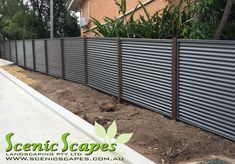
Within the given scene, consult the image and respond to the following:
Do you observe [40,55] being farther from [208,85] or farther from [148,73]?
[208,85]

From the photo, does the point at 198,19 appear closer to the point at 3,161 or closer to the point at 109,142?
the point at 109,142

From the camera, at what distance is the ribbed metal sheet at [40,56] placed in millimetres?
18203

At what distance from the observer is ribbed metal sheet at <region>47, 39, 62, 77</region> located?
51.3 feet

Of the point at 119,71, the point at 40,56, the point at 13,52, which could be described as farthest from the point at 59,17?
the point at 119,71

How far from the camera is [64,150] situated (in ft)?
20.2

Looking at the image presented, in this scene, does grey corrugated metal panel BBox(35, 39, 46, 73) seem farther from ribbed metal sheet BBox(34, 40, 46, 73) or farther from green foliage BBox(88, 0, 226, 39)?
green foliage BBox(88, 0, 226, 39)

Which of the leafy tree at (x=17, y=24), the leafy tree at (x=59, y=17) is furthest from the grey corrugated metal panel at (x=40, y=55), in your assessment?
the leafy tree at (x=59, y=17)

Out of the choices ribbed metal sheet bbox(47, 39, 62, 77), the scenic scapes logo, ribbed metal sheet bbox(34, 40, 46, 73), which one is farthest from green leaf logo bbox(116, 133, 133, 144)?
ribbed metal sheet bbox(34, 40, 46, 73)

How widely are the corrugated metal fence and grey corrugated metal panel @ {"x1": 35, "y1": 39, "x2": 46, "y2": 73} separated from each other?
584 centimetres

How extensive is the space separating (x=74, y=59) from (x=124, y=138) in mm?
7478

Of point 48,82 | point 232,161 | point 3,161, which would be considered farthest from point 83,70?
point 232,161

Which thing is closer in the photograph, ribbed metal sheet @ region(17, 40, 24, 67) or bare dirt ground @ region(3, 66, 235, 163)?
bare dirt ground @ region(3, 66, 235, 163)

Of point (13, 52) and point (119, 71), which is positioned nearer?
point (119, 71)

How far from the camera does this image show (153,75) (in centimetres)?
819
